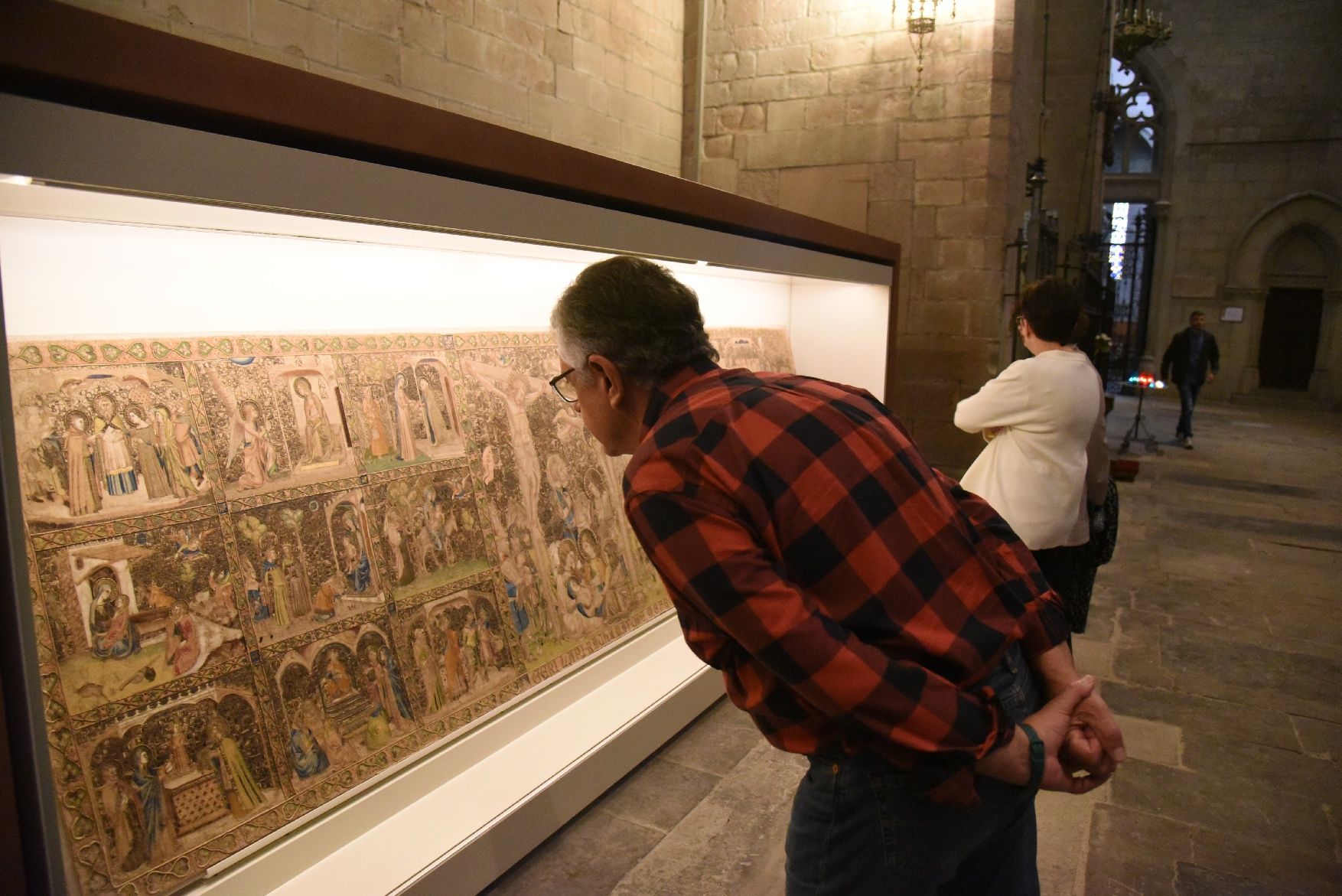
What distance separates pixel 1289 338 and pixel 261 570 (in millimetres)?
20746

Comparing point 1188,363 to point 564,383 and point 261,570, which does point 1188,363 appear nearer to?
point 564,383

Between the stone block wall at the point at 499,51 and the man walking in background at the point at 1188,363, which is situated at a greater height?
the stone block wall at the point at 499,51

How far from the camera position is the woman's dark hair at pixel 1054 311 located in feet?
9.50

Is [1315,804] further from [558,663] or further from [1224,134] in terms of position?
[1224,134]

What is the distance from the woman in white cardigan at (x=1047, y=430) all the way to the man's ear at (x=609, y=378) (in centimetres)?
194

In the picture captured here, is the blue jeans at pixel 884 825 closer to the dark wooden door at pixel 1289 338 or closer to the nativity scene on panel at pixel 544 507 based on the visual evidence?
the nativity scene on panel at pixel 544 507

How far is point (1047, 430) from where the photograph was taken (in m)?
2.88

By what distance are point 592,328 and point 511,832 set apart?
5.52ft

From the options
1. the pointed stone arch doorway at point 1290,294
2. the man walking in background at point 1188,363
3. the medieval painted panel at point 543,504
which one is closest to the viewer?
the medieval painted panel at point 543,504

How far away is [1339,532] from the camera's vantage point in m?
6.75

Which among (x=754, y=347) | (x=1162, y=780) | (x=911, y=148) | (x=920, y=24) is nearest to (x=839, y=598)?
(x=1162, y=780)

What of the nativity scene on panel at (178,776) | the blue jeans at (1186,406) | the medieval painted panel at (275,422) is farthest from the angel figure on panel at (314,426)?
the blue jeans at (1186,406)

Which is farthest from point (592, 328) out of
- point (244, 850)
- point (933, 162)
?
point (933, 162)

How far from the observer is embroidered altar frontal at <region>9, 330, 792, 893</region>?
1707 millimetres
